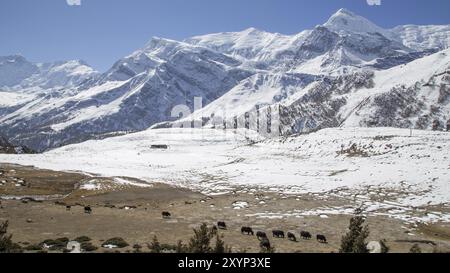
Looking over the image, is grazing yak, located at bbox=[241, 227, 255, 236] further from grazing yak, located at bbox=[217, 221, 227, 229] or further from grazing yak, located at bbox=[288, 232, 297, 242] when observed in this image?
grazing yak, located at bbox=[288, 232, 297, 242]

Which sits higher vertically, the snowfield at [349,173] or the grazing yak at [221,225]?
the snowfield at [349,173]

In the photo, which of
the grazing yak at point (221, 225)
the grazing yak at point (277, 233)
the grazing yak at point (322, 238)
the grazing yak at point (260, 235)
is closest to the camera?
the grazing yak at point (322, 238)

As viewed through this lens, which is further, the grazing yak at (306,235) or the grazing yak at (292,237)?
the grazing yak at (306,235)

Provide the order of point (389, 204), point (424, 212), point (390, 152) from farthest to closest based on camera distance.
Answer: point (390, 152), point (389, 204), point (424, 212)

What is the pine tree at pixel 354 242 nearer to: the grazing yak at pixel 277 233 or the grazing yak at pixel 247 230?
the grazing yak at pixel 277 233

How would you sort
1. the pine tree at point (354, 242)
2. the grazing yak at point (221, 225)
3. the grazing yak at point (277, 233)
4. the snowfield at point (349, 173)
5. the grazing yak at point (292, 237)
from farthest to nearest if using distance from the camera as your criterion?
the snowfield at point (349, 173)
the grazing yak at point (221, 225)
the grazing yak at point (277, 233)
the grazing yak at point (292, 237)
the pine tree at point (354, 242)

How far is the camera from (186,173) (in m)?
105

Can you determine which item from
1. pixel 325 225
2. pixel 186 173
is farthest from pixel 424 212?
pixel 186 173

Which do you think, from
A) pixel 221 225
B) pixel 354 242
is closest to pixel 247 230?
pixel 221 225

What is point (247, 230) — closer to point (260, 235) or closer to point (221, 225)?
point (260, 235)

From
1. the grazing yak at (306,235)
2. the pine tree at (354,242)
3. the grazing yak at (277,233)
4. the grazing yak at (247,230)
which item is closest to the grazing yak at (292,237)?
the grazing yak at (277,233)
